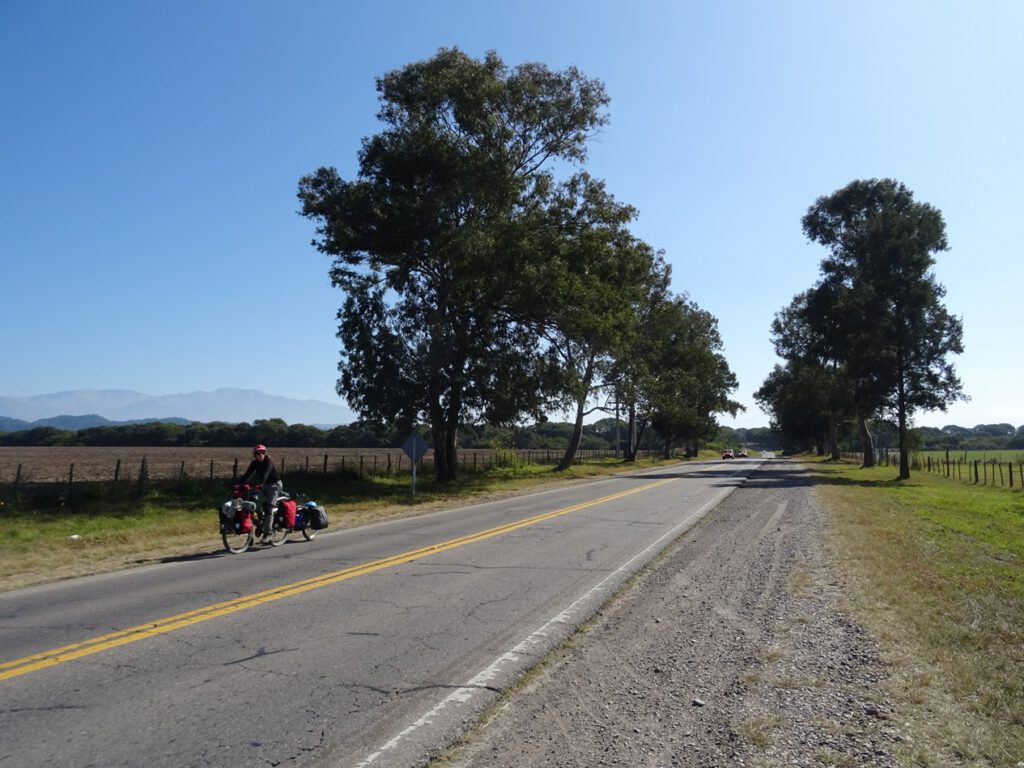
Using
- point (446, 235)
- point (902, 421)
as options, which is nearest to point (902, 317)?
point (902, 421)

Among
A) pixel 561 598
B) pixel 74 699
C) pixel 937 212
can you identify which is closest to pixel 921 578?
pixel 561 598

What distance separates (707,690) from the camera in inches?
215

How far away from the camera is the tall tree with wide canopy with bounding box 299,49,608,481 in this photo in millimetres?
29016

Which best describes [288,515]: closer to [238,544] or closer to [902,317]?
[238,544]

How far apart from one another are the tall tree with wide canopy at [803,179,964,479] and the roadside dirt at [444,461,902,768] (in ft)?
108

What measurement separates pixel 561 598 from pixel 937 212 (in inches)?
1542

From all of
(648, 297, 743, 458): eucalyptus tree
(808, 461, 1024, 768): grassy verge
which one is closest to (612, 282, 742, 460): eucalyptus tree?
(648, 297, 743, 458): eucalyptus tree

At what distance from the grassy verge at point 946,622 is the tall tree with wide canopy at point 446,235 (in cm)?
1676

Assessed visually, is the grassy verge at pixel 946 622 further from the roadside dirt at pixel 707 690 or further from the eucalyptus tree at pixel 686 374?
the eucalyptus tree at pixel 686 374

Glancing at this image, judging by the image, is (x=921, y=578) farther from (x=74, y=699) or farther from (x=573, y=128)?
(x=573, y=128)

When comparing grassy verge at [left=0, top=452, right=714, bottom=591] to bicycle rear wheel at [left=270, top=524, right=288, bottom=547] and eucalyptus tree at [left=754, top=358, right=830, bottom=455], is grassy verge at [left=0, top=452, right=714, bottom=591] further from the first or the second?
eucalyptus tree at [left=754, top=358, right=830, bottom=455]

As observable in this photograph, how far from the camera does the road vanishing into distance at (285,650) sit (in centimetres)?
447

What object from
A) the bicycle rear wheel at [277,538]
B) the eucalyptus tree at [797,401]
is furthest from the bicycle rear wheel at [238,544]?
the eucalyptus tree at [797,401]

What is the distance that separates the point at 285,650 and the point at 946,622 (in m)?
6.52
